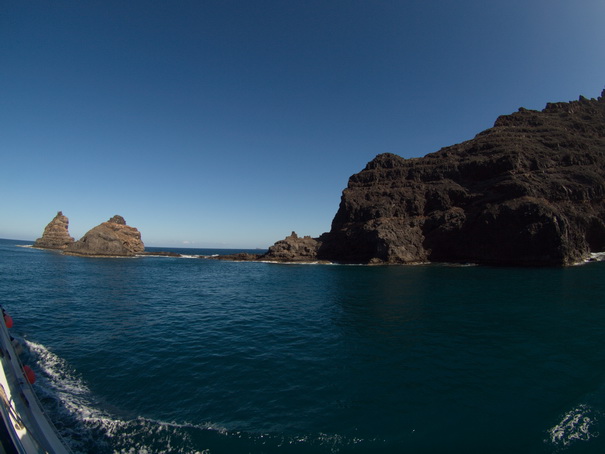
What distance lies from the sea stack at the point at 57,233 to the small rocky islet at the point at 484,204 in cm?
5322

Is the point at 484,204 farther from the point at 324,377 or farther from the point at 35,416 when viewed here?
the point at 35,416

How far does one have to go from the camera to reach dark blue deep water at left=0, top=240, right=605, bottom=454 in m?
8.26

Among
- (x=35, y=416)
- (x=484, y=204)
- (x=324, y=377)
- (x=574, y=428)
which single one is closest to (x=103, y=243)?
(x=35, y=416)

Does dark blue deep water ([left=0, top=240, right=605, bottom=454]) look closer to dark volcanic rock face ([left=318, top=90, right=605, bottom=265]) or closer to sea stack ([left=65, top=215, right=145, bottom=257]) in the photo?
dark volcanic rock face ([left=318, top=90, right=605, bottom=265])

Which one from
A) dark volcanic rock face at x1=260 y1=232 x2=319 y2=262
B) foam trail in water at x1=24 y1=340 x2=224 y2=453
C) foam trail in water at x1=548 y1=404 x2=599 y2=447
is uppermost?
dark volcanic rock face at x1=260 y1=232 x2=319 y2=262

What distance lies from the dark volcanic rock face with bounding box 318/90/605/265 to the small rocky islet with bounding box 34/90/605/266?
0.88 ft

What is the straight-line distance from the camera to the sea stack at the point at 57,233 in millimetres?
143625

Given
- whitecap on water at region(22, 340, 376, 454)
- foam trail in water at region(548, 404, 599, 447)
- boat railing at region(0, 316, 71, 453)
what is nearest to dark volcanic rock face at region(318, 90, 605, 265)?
foam trail in water at region(548, 404, 599, 447)

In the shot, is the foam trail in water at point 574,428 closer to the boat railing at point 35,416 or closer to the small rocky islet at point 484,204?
the boat railing at point 35,416

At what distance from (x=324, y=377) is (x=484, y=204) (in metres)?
84.2

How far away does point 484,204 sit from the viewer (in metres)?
77.7

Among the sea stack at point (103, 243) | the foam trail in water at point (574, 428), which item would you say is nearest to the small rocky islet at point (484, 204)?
the sea stack at point (103, 243)

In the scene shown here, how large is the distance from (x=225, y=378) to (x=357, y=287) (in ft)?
91.3

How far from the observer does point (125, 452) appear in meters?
7.91
